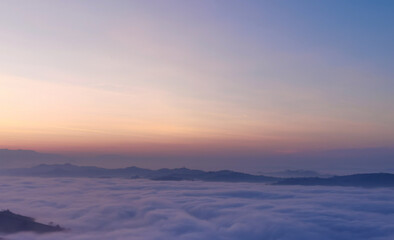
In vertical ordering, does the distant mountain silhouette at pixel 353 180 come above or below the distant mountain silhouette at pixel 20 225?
above

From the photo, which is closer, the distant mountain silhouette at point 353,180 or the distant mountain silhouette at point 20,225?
the distant mountain silhouette at point 20,225

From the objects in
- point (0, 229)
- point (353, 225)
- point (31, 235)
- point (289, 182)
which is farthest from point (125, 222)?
point (289, 182)

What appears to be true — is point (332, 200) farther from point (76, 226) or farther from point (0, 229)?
point (0, 229)

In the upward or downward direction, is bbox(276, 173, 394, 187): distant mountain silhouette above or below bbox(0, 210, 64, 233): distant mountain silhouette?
above

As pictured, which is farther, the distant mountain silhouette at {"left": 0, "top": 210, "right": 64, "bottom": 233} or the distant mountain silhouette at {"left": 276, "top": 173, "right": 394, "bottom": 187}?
the distant mountain silhouette at {"left": 276, "top": 173, "right": 394, "bottom": 187}

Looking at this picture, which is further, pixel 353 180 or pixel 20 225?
pixel 353 180
